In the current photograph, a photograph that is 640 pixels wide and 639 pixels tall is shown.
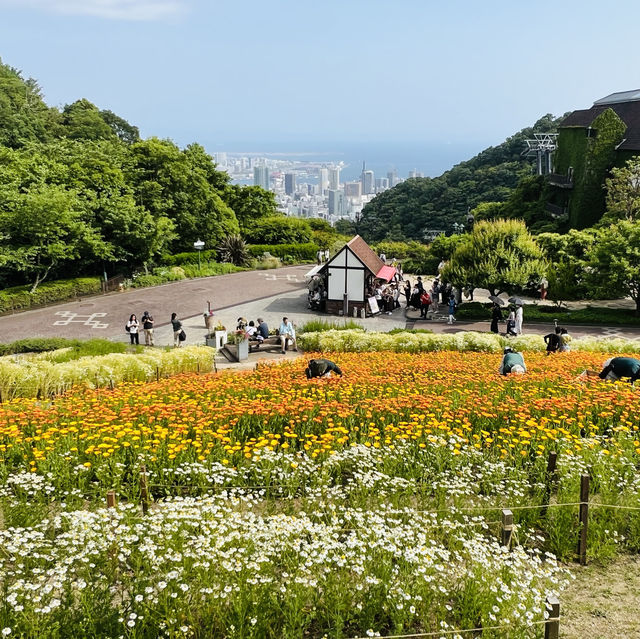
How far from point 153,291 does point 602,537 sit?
28.1m

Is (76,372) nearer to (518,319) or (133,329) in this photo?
(133,329)

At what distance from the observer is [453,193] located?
85.8 metres

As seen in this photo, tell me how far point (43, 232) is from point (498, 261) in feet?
69.5

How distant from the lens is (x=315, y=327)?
22.4 m

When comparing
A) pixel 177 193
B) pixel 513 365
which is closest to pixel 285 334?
pixel 513 365

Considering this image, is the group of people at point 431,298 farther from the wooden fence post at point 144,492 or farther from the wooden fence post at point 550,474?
the wooden fence post at point 144,492

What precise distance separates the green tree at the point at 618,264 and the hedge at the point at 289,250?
927 inches

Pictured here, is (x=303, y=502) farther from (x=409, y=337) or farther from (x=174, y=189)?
(x=174, y=189)

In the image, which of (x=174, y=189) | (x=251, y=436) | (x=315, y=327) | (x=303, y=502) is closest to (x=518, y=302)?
(x=315, y=327)

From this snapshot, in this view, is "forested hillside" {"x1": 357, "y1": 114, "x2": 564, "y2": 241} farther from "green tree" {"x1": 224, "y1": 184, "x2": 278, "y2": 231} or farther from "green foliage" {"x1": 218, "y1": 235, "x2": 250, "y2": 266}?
"green foliage" {"x1": 218, "y1": 235, "x2": 250, "y2": 266}

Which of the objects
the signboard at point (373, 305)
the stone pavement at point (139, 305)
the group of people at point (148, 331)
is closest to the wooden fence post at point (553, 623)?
the group of people at point (148, 331)

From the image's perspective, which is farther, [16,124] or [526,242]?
[16,124]

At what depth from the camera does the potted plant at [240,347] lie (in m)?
19.9

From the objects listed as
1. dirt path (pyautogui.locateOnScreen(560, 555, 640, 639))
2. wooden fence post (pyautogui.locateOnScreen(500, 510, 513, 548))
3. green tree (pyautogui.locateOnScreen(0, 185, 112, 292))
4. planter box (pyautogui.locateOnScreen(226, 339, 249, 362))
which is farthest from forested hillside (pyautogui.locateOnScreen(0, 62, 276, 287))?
dirt path (pyautogui.locateOnScreen(560, 555, 640, 639))
